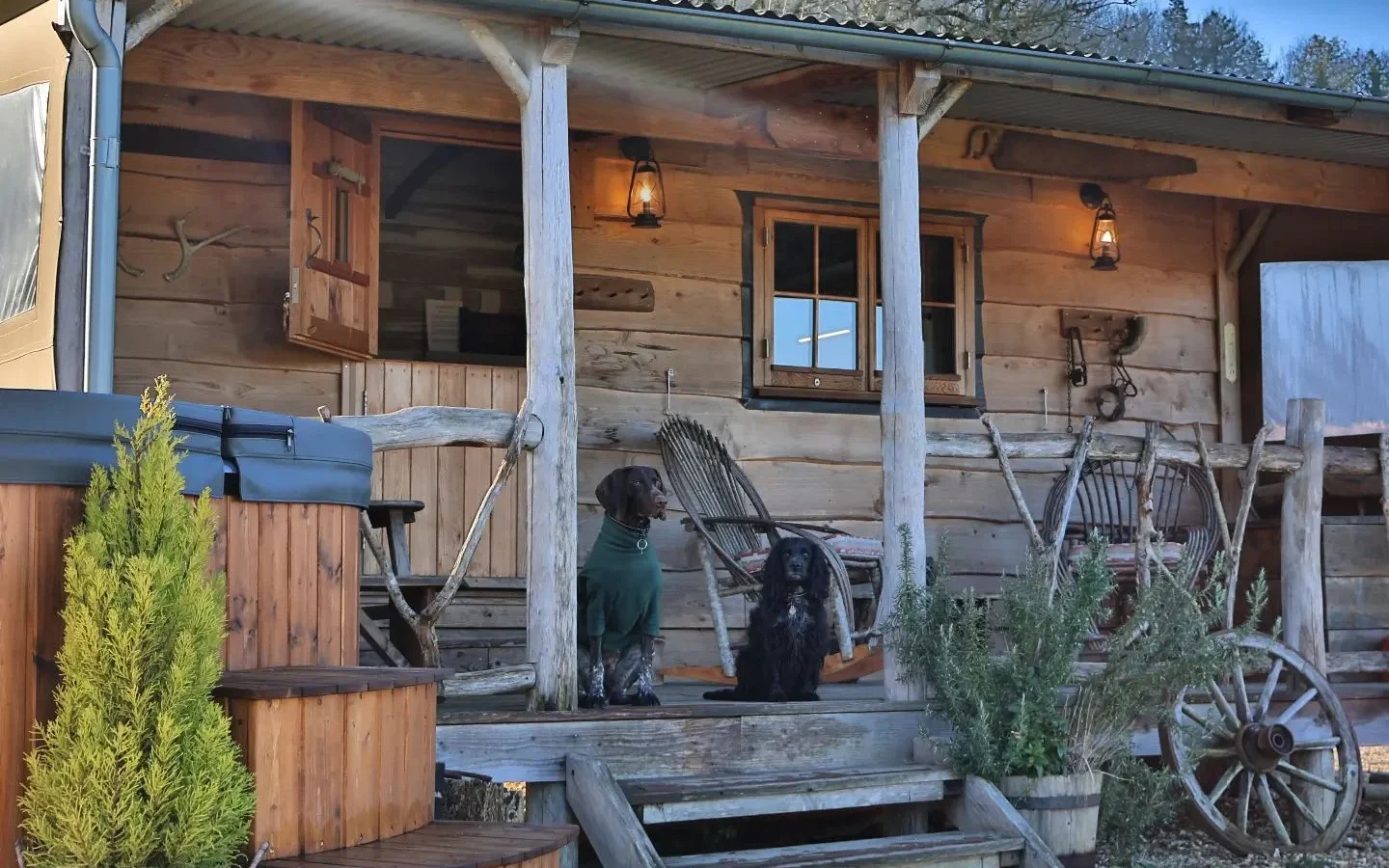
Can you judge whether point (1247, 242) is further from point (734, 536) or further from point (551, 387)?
point (551, 387)

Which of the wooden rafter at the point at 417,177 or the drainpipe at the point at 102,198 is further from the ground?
the wooden rafter at the point at 417,177

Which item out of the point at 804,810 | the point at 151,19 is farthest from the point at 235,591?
the point at 151,19

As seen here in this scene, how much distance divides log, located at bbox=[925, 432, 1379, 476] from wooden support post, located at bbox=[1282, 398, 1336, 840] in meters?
0.07

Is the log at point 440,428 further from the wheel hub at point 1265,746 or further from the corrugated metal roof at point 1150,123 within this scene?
the wheel hub at point 1265,746

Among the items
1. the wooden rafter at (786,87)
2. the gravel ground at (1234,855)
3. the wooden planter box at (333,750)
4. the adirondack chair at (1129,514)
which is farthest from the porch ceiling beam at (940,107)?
the wooden planter box at (333,750)

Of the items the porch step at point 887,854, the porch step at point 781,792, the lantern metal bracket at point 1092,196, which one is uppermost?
the lantern metal bracket at point 1092,196

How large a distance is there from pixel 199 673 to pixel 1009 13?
1297cm

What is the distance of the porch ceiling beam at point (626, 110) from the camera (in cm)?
616

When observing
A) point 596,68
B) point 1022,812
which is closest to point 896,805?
point 1022,812

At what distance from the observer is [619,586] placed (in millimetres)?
5672

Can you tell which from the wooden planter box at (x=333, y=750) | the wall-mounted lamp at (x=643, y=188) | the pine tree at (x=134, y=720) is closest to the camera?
the pine tree at (x=134, y=720)

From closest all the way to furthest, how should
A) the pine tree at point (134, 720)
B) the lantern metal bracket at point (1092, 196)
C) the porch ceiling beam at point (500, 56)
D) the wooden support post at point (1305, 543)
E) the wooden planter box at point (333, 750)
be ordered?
the pine tree at point (134, 720) < the wooden planter box at point (333, 750) < the porch ceiling beam at point (500, 56) < the wooden support post at point (1305, 543) < the lantern metal bracket at point (1092, 196)

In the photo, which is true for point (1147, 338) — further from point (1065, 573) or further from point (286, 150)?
point (286, 150)

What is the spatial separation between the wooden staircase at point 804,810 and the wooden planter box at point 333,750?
1114mm
